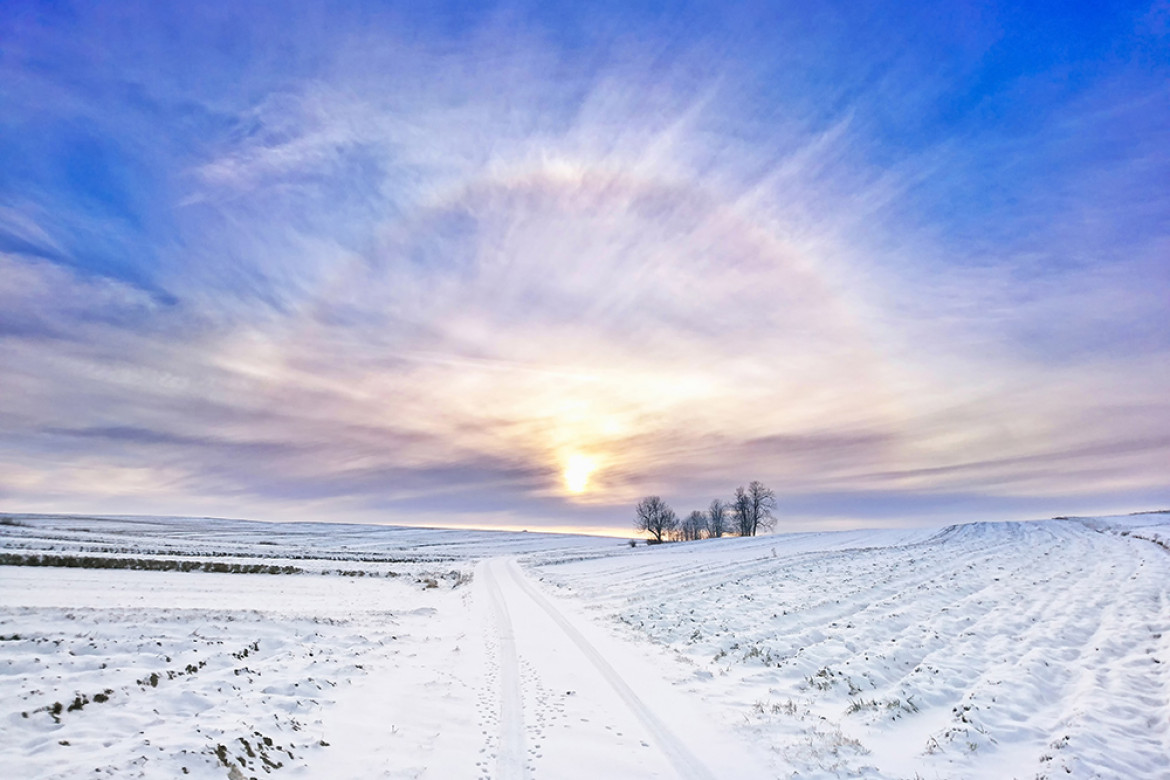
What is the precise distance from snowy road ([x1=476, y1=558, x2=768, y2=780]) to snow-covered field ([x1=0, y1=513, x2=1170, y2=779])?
0.24 ft

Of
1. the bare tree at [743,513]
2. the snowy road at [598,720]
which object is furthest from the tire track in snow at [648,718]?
the bare tree at [743,513]

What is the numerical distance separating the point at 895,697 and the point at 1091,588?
20.9m

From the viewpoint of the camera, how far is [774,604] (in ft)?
81.3

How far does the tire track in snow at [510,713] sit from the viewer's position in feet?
29.5

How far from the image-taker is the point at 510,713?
11555 mm

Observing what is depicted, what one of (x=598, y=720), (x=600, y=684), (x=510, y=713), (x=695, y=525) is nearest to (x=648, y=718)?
(x=598, y=720)

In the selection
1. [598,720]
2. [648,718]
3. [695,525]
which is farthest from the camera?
[695,525]

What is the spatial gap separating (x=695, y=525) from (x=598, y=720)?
7220 inches

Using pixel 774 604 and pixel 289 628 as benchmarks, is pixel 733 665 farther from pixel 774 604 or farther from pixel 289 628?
pixel 289 628

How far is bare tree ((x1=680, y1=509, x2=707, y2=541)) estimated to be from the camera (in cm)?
18600

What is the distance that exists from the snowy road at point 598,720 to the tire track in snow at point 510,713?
2 cm

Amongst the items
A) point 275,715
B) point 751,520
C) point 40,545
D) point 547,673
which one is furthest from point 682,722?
point 751,520

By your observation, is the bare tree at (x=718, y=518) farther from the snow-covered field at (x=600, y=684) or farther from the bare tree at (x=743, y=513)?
the snow-covered field at (x=600, y=684)

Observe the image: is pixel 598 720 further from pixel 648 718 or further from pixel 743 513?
pixel 743 513
